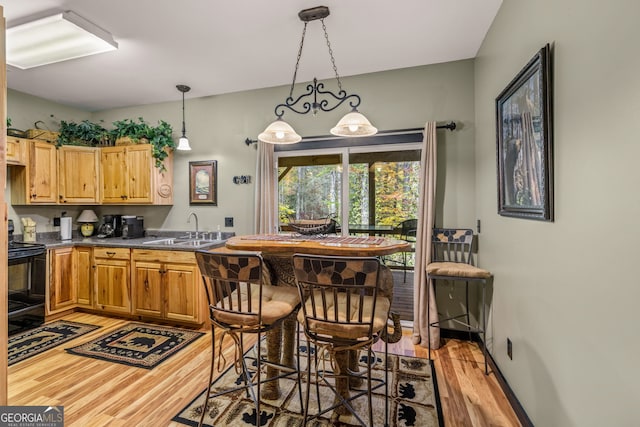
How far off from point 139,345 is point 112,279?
111 centimetres

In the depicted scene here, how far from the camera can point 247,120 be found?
151 inches

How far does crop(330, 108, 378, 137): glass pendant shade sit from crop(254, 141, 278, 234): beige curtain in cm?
149

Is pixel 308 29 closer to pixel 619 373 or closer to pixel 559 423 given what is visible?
pixel 619 373

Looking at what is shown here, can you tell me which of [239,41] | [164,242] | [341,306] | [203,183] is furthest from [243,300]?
[203,183]

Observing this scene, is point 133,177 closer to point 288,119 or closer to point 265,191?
point 265,191

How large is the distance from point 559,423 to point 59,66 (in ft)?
16.0

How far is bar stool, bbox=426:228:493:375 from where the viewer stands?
8.64 ft

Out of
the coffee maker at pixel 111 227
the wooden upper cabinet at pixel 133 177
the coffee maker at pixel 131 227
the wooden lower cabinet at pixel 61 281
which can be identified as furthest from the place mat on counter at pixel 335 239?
the coffee maker at pixel 111 227

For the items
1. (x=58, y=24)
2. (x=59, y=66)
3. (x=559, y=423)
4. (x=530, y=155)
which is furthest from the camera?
(x=59, y=66)

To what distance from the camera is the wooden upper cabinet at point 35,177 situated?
362 centimetres

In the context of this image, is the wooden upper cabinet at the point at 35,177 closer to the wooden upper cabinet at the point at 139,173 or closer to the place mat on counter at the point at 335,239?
the wooden upper cabinet at the point at 139,173

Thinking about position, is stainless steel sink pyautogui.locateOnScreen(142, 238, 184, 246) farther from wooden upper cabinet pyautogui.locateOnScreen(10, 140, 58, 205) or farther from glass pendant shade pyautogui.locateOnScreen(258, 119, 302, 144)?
glass pendant shade pyautogui.locateOnScreen(258, 119, 302, 144)

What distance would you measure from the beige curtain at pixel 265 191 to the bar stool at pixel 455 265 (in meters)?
1.83

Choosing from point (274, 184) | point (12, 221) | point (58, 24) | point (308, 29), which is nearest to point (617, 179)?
point (308, 29)
